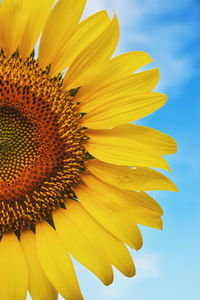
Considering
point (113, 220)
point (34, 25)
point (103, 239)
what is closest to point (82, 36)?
point (34, 25)

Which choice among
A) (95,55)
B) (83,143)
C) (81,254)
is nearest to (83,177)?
(83,143)

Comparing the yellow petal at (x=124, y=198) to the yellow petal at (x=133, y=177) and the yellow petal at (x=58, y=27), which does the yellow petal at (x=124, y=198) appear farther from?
the yellow petal at (x=58, y=27)

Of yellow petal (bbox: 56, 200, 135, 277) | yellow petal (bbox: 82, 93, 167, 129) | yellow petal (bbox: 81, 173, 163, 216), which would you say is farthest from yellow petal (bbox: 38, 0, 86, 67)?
yellow petal (bbox: 56, 200, 135, 277)

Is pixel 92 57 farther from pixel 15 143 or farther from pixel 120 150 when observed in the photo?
pixel 15 143

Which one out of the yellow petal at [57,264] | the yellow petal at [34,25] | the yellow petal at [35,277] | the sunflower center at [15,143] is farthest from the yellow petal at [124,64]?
the yellow petal at [35,277]

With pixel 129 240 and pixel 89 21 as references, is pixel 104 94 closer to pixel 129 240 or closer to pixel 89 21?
pixel 89 21

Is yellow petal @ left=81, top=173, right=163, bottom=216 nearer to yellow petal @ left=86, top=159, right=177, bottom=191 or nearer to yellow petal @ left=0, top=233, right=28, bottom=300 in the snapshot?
yellow petal @ left=86, top=159, right=177, bottom=191
